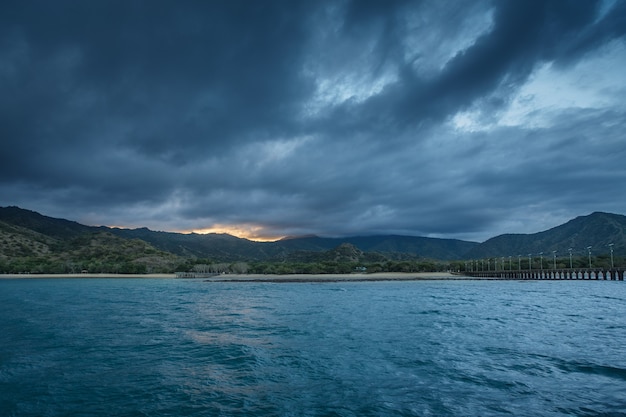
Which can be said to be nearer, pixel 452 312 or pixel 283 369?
pixel 283 369

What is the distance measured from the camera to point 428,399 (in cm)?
1474

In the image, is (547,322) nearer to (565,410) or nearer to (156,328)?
(565,410)

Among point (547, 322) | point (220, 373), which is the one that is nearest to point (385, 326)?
point (547, 322)

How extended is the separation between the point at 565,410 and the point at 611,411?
1432mm

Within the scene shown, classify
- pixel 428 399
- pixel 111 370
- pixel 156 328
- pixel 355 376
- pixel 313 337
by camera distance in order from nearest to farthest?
1. pixel 428 399
2. pixel 355 376
3. pixel 111 370
4. pixel 313 337
5. pixel 156 328

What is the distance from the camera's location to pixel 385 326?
35062 mm

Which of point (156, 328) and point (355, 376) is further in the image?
point (156, 328)

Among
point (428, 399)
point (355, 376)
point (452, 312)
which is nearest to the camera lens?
point (428, 399)

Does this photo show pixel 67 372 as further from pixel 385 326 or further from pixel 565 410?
pixel 385 326

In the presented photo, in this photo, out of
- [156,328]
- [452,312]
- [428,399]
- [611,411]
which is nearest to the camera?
[611,411]

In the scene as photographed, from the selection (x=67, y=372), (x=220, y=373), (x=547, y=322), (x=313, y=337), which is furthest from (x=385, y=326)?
(x=67, y=372)

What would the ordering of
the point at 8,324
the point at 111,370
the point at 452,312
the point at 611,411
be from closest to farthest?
the point at 611,411
the point at 111,370
the point at 8,324
the point at 452,312

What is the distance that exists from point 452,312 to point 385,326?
620 inches

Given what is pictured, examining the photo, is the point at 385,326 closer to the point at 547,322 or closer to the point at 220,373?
the point at 547,322
